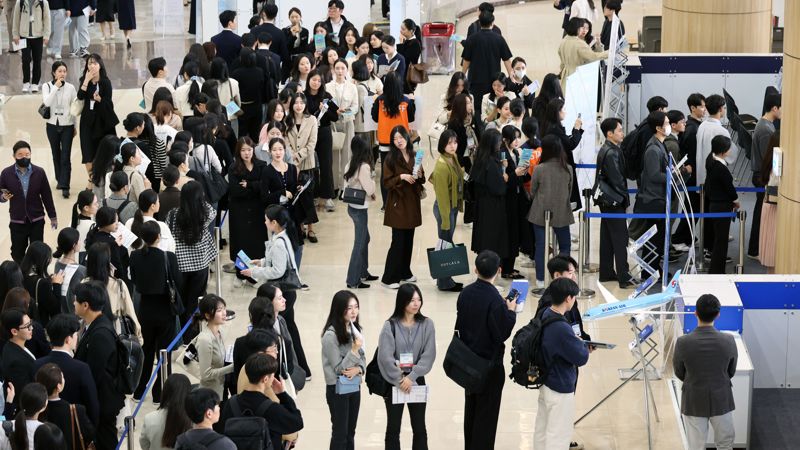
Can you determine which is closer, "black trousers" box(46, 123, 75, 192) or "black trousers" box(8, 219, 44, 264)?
"black trousers" box(8, 219, 44, 264)

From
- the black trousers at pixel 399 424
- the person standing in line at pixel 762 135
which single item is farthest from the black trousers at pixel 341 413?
the person standing in line at pixel 762 135

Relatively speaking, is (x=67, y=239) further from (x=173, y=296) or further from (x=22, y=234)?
(x=22, y=234)

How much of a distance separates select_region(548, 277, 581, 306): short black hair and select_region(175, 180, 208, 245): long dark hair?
10.6ft

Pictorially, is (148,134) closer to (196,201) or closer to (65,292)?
(196,201)

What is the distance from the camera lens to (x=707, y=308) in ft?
29.0

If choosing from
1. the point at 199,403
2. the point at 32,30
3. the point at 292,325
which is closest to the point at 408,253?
the point at 292,325

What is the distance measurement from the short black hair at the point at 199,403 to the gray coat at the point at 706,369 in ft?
10.7

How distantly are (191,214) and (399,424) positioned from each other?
272cm

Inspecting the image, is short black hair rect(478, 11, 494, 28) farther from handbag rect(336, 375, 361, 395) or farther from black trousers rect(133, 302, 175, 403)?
handbag rect(336, 375, 361, 395)

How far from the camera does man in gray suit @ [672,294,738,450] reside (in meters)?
8.85

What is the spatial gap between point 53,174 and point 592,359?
796 cm

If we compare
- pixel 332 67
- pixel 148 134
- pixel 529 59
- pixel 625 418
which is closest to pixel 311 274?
pixel 148 134

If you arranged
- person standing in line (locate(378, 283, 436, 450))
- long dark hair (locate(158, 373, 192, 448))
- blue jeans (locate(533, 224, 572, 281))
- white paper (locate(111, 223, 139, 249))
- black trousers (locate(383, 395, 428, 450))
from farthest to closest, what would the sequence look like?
blue jeans (locate(533, 224, 572, 281)) → white paper (locate(111, 223, 139, 249)) → black trousers (locate(383, 395, 428, 450)) → person standing in line (locate(378, 283, 436, 450)) → long dark hair (locate(158, 373, 192, 448))

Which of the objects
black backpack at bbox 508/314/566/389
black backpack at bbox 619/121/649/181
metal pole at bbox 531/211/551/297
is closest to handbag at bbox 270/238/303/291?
black backpack at bbox 508/314/566/389
